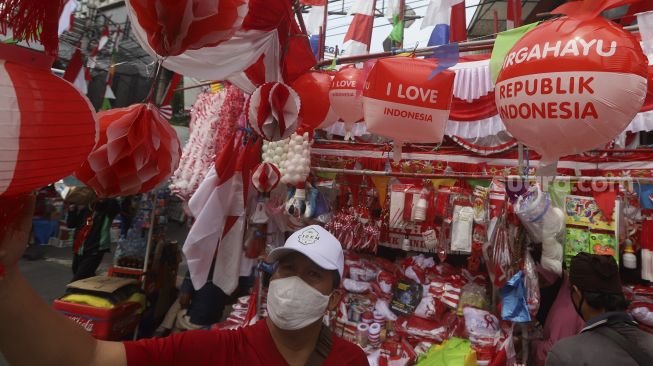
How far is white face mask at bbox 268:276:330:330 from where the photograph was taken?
1.33 meters

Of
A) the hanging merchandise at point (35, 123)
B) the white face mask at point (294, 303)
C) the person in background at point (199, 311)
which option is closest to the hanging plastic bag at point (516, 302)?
the white face mask at point (294, 303)

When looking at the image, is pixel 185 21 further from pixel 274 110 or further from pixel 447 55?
pixel 447 55

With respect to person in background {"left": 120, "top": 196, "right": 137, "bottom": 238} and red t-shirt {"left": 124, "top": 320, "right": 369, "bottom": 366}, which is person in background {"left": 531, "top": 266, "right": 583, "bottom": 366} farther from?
person in background {"left": 120, "top": 196, "right": 137, "bottom": 238}

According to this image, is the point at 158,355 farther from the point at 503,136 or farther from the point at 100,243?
the point at 100,243

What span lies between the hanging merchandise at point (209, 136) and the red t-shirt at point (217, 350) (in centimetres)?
256

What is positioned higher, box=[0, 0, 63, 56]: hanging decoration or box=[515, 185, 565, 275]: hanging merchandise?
box=[0, 0, 63, 56]: hanging decoration

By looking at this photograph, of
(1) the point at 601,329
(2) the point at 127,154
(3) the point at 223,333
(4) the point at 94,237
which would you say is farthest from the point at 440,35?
(4) the point at 94,237

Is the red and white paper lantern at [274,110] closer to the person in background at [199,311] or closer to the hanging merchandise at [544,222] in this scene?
the hanging merchandise at [544,222]

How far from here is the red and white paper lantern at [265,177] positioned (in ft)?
9.86

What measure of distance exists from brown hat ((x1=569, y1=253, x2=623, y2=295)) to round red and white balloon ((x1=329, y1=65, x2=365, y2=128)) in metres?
1.79

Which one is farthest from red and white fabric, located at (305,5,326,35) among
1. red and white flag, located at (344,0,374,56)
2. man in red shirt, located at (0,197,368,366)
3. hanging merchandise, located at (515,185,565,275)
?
man in red shirt, located at (0,197,368,366)

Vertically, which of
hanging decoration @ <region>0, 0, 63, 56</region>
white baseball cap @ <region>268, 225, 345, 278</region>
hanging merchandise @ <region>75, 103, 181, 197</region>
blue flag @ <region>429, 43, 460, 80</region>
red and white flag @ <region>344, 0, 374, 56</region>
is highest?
red and white flag @ <region>344, 0, 374, 56</region>

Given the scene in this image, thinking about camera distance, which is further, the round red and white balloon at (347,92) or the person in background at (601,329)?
the round red and white balloon at (347,92)

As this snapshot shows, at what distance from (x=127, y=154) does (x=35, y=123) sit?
65 centimetres
